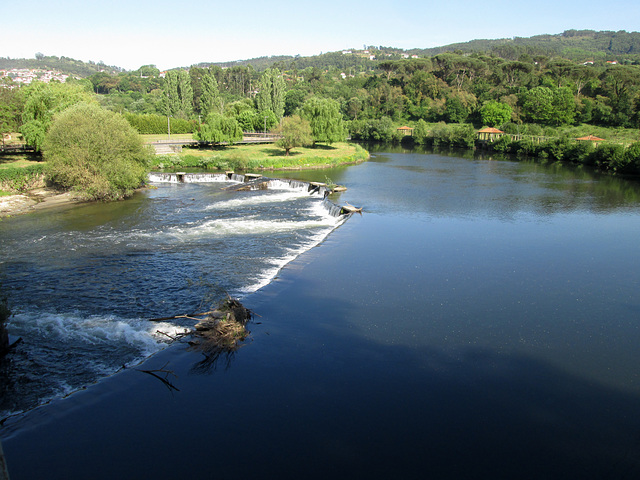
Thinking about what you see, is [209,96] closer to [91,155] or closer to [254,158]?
[254,158]

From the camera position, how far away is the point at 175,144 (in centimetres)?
4822

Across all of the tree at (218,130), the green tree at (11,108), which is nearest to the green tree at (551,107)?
the tree at (218,130)

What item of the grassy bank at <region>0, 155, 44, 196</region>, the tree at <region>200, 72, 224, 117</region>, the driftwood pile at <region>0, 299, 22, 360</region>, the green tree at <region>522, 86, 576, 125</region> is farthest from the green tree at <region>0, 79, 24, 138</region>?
the green tree at <region>522, 86, 576, 125</region>

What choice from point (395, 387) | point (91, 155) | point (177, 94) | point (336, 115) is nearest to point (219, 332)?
point (395, 387)

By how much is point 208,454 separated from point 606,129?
240 ft

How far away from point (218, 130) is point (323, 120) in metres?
11.8

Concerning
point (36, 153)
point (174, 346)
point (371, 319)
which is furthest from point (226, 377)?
point (36, 153)

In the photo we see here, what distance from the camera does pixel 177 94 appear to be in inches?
2800

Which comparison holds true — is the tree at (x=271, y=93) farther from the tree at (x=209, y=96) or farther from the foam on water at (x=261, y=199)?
the foam on water at (x=261, y=199)

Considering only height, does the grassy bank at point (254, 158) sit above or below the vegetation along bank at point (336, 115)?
below

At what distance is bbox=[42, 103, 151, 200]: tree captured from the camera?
86.8 ft

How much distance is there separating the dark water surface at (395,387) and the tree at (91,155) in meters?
15.6

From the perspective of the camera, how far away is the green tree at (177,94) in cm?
6956

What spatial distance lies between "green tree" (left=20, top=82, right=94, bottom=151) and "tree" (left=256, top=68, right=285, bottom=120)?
1391 inches
